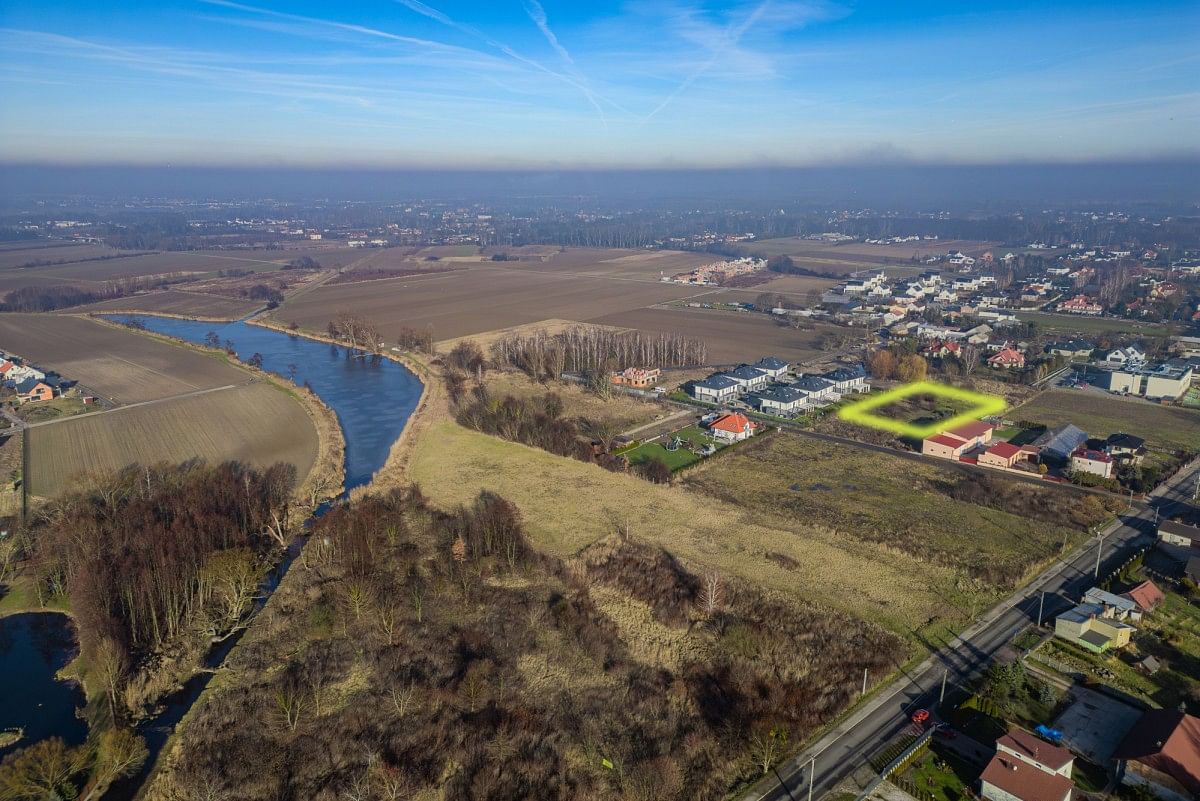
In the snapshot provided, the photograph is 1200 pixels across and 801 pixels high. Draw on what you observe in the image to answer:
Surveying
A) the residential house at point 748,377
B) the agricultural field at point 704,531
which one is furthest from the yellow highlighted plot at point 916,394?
the agricultural field at point 704,531

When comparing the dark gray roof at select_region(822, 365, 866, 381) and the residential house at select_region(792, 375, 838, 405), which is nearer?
the residential house at select_region(792, 375, 838, 405)

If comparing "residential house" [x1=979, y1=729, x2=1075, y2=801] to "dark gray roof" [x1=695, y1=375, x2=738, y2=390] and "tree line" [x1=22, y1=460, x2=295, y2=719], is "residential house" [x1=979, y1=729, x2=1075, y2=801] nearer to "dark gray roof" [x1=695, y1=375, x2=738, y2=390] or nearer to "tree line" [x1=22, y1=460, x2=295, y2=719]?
"tree line" [x1=22, y1=460, x2=295, y2=719]

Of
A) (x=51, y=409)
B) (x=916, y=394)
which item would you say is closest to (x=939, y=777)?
(x=916, y=394)

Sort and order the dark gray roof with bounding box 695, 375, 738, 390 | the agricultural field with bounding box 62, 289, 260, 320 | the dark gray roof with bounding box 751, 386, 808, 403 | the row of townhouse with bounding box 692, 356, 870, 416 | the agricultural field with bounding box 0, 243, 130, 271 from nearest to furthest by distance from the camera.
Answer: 1. the dark gray roof with bounding box 751, 386, 808, 403
2. the row of townhouse with bounding box 692, 356, 870, 416
3. the dark gray roof with bounding box 695, 375, 738, 390
4. the agricultural field with bounding box 62, 289, 260, 320
5. the agricultural field with bounding box 0, 243, 130, 271

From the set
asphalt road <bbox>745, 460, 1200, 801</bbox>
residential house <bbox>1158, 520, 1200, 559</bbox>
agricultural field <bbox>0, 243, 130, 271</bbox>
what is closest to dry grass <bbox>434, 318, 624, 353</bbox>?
asphalt road <bbox>745, 460, 1200, 801</bbox>

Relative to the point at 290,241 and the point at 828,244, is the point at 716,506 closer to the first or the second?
the point at 828,244

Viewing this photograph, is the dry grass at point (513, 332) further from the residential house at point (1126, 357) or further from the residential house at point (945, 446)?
the residential house at point (1126, 357)

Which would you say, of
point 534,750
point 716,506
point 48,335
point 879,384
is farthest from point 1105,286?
point 48,335
